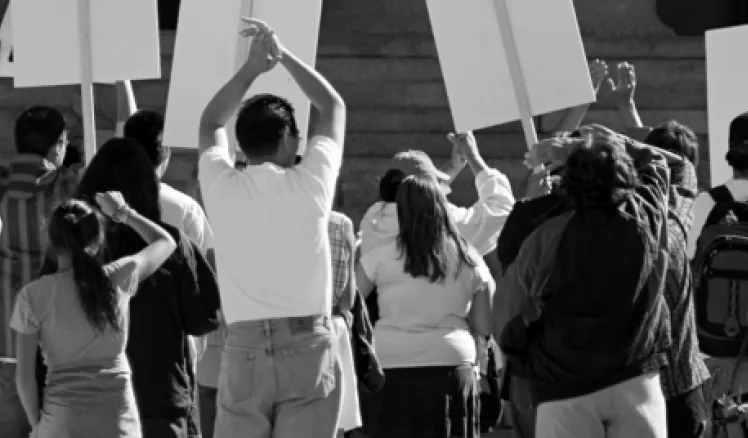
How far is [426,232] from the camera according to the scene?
668cm

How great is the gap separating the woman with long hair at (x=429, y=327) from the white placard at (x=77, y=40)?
1154mm

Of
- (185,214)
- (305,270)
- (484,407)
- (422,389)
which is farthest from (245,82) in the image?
(484,407)

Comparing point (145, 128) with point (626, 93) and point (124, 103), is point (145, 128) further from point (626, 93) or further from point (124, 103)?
point (626, 93)

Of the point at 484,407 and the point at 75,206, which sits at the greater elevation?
the point at 75,206

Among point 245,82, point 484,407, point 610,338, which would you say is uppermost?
point 245,82

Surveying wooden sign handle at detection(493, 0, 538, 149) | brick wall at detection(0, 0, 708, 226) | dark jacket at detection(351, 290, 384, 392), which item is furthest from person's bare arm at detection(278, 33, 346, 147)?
brick wall at detection(0, 0, 708, 226)

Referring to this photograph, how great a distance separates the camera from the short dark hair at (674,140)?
6.29m

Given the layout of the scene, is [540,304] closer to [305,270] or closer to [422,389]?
[305,270]

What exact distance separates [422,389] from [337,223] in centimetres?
124

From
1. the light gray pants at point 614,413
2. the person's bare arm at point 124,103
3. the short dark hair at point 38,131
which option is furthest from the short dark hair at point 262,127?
the person's bare arm at point 124,103

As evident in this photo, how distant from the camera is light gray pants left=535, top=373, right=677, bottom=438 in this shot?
4852mm

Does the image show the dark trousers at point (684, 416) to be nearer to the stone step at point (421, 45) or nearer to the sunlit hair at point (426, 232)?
the sunlit hair at point (426, 232)

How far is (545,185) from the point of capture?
20.7ft

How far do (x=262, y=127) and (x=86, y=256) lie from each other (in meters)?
0.63
